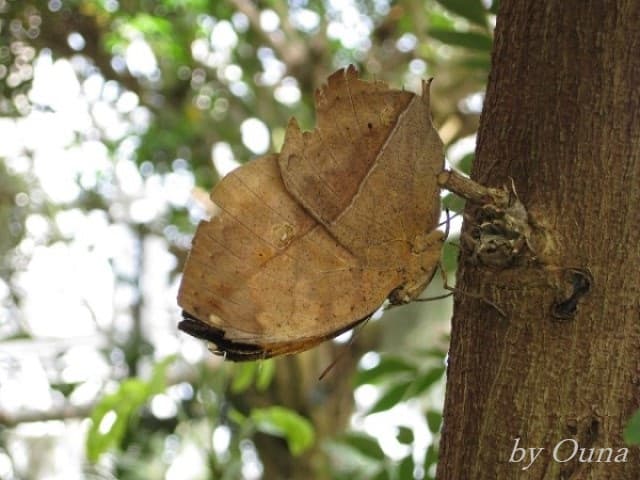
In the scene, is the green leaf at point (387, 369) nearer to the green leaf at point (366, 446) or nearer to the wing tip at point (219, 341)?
the green leaf at point (366, 446)

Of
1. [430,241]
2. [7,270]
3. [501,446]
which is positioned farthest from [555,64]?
[7,270]

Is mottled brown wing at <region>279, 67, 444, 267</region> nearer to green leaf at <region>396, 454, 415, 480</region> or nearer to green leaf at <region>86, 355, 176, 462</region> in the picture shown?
green leaf at <region>396, 454, 415, 480</region>

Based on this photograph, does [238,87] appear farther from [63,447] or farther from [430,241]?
[430,241]

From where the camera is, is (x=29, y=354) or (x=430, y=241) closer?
(x=430, y=241)

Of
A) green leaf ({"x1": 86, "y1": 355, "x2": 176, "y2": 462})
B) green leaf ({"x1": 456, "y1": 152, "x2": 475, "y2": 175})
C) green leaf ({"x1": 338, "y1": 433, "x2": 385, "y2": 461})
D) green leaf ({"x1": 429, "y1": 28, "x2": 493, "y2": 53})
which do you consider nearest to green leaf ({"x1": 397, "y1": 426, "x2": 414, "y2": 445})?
green leaf ({"x1": 338, "y1": 433, "x2": 385, "y2": 461})

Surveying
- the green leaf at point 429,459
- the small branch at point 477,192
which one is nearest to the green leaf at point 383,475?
the green leaf at point 429,459

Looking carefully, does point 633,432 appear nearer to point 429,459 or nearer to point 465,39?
point 429,459
